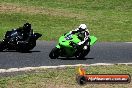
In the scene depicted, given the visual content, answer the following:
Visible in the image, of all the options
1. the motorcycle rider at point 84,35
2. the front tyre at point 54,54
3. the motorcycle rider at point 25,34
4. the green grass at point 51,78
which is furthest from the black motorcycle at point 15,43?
the green grass at point 51,78

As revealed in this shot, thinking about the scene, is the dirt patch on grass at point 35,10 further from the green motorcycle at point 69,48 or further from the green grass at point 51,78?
the green grass at point 51,78

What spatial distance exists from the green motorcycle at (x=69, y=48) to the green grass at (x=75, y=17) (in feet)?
26.8

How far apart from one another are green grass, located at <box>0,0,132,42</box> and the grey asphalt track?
4.05m

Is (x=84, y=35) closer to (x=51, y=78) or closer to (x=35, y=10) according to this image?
(x=51, y=78)

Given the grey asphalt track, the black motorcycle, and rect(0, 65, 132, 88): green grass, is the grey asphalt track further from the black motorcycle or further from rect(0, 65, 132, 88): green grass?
rect(0, 65, 132, 88): green grass

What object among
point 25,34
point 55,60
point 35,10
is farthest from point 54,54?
point 35,10

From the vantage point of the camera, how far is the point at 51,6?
42.6 meters

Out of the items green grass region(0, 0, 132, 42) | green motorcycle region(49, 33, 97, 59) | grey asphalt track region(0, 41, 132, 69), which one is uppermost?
green motorcycle region(49, 33, 97, 59)

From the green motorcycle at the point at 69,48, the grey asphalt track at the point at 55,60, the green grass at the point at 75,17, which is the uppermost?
the green motorcycle at the point at 69,48

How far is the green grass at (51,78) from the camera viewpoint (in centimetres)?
1205

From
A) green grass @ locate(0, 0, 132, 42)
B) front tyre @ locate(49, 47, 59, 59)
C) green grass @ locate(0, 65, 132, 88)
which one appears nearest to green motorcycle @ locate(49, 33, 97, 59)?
front tyre @ locate(49, 47, 59, 59)

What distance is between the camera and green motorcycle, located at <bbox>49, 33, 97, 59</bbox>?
59.2 feet

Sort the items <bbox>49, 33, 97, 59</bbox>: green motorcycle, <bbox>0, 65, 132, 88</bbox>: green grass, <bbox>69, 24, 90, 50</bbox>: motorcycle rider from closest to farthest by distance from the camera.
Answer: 1. <bbox>0, 65, 132, 88</bbox>: green grass
2. <bbox>49, 33, 97, 59</bbox>: green motorcycle
3. <bbox>69, 24, 90, 50</bbox>: motorcycle rider

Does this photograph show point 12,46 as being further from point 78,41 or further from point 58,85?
point 58,85
